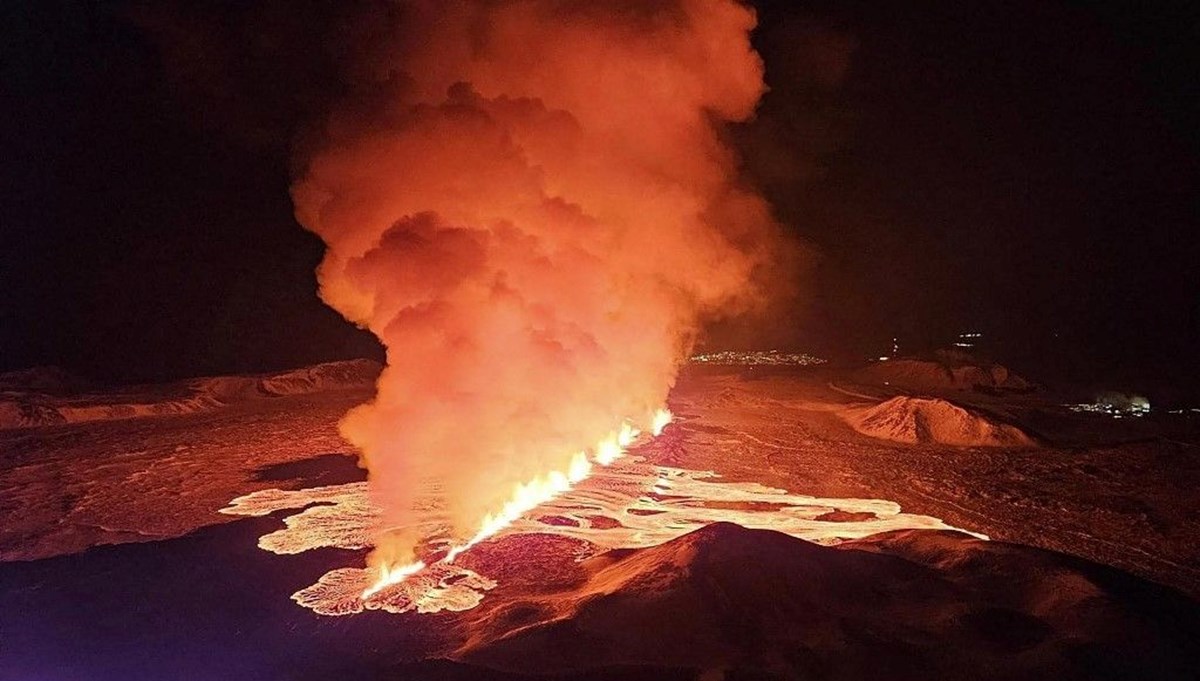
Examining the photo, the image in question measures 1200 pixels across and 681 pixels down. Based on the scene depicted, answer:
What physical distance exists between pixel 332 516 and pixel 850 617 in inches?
345

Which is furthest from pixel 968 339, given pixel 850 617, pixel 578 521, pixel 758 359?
pixel 850 617

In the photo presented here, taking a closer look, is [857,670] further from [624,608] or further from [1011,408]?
[1011,408]

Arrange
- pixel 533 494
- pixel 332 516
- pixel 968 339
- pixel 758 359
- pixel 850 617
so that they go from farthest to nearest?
pixel 968 339 → pixel 758 359 → pixel 533 494 → pixel 332 516 → pixel 850 617

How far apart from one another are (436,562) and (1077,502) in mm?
11522

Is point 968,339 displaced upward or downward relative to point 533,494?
upward

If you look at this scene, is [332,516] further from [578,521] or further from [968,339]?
[968,339]

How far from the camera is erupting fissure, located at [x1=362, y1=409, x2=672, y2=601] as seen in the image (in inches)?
368

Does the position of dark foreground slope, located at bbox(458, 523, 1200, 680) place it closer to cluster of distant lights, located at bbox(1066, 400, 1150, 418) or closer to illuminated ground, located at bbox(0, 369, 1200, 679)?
illuminated ground, located at bbox(0, 369, 1200, 679)

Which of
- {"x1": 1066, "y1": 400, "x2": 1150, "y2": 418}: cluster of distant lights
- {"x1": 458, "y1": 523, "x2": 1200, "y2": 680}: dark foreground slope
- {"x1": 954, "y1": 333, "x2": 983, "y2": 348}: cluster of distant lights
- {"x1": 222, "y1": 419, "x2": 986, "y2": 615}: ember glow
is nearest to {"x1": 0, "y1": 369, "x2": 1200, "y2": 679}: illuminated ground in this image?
{"x1": 222, "y1": 419, "x2": 986, "y2": 615}: ember glow

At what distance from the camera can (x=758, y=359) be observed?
5091 centimetres

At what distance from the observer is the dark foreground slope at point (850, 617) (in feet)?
20.5

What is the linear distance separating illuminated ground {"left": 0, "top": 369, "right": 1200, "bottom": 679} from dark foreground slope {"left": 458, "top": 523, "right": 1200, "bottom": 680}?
1.22 ft

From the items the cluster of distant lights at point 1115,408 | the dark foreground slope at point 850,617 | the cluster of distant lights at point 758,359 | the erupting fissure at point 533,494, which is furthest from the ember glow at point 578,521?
the cluster of distant lights at point 758,359

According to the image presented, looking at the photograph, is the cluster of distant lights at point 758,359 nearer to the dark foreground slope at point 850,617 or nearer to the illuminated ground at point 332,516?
the illuminated ground at point 332,516
